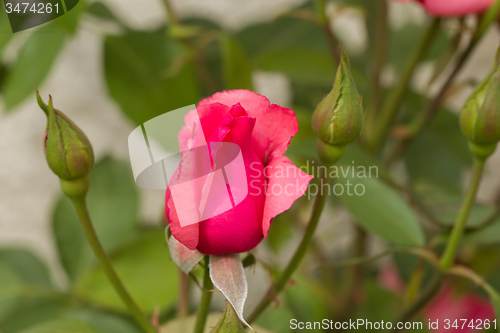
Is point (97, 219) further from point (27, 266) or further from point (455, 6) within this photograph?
point (455, 6)

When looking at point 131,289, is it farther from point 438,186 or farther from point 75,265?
point 438,186

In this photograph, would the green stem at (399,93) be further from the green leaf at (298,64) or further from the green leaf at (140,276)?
the green leaf at (140,276)

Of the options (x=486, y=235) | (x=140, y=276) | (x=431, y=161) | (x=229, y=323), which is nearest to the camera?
(x=229, y=323)

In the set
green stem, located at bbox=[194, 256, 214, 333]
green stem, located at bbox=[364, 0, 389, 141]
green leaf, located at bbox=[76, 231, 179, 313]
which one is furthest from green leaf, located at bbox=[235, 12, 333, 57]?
green stem, located at bbox=[194, 256, 214, 333]

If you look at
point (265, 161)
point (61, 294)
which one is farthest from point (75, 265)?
point (265, 161)

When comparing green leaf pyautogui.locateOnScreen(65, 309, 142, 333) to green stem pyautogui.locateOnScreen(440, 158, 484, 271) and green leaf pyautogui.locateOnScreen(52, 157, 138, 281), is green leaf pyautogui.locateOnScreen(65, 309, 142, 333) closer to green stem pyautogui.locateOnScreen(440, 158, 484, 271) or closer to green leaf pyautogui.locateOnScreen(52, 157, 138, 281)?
green leaf pyautogui.locateOnScreen(52, 157, 138, 281)

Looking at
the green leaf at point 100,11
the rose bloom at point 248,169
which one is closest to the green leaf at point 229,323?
the rose bloom at point 248,169

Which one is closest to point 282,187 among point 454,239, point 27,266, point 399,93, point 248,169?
point 248,169
